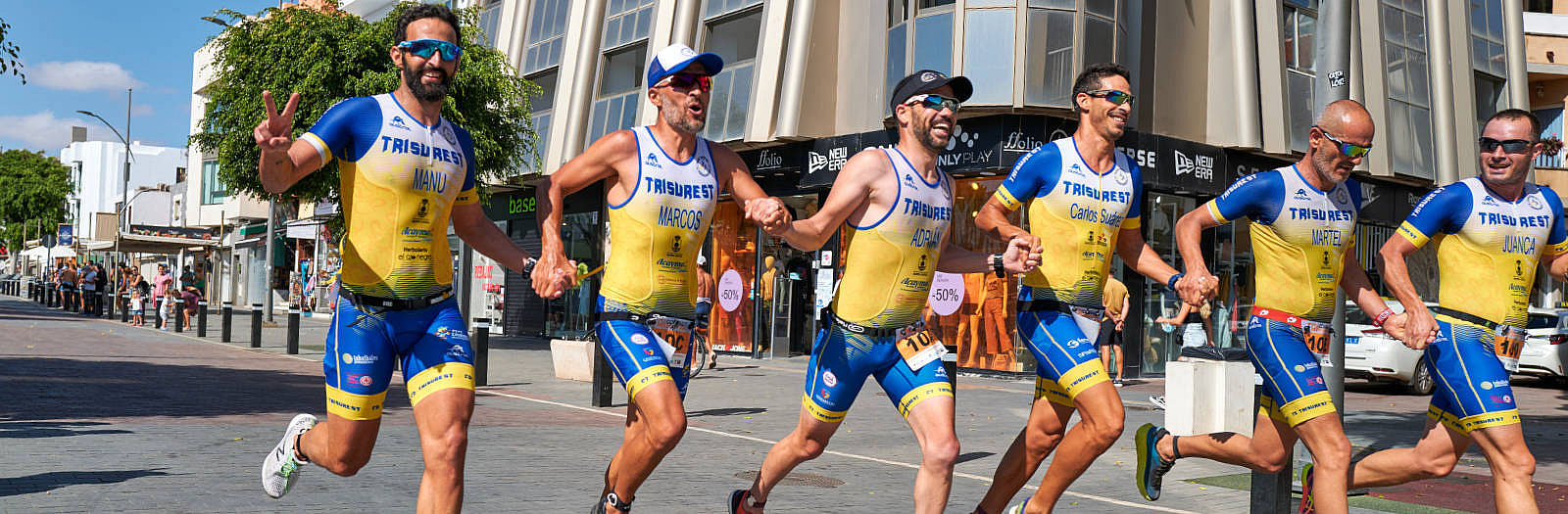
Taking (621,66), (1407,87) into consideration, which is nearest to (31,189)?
(621,66)

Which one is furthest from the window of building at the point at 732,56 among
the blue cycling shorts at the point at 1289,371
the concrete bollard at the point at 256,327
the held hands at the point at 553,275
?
the held hands at the point at 553,275

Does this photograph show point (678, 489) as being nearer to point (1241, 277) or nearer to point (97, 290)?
point (1241, 277)

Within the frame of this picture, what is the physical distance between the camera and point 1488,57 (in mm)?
27219

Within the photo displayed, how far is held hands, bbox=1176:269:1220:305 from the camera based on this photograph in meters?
5.45

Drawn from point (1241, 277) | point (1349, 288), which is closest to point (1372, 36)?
point (1241, 277)

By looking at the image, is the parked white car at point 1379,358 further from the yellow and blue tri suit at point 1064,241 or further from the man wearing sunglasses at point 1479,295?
the yellow and blue tri suit at point 1064,241

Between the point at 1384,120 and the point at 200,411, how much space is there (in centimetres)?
2077

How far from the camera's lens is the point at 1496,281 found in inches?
233

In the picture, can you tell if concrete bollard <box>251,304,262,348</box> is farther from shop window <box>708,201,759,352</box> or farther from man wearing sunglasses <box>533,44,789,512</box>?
man wearing sunglasses <box>533,44,789,512</box>

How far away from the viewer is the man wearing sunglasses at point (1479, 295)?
222 inches

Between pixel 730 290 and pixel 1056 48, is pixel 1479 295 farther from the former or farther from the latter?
pixel 730 290

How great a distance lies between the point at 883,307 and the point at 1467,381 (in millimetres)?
2556

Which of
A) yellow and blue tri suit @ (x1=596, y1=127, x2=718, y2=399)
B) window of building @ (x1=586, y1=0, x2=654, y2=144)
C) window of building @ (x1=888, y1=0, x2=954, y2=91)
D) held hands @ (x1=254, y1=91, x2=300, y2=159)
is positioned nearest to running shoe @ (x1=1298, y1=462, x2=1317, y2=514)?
yellow and blue tri suit @ (x1=596, y1=127, x2=718, y2=399)

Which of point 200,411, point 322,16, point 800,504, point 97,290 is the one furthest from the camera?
point 97,290
